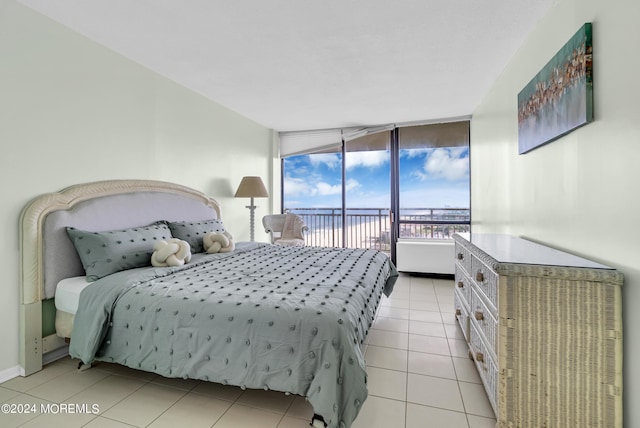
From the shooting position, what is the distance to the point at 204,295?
5.86 ft

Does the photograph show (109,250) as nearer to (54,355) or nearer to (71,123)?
(54,355)

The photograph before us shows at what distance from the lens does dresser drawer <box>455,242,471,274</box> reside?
2344 millimetres

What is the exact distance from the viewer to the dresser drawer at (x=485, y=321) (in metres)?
1.61

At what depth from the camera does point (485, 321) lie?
5.94 ft

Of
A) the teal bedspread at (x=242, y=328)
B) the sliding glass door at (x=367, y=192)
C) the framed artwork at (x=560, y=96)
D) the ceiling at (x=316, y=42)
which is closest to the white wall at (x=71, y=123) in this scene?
the ceiling at (x=316, y=42)

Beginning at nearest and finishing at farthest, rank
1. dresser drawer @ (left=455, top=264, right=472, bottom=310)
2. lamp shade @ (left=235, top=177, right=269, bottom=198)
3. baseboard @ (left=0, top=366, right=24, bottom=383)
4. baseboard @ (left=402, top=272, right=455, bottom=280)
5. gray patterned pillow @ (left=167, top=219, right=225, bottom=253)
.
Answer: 1. baseboard @ (left=0, top=366, right=24, bottom=383)
2. dresser drawer @ (left=455, top=264, right=472, bottom=310)
3. gray patterned pillow @ (left=167, top=219, right=225, bottom=253)
4. lamp shade @ (left=235, top=177, right=269, bottom=198)
5. baseboard @ (left=402, top=272, right=455, bottom=280)

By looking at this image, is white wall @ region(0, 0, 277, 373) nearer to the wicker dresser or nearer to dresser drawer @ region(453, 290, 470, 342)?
the wicker dresser

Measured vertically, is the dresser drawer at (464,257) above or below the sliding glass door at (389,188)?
below

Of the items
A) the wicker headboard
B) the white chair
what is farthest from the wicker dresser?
the white chair

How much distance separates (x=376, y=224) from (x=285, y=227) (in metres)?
1.85

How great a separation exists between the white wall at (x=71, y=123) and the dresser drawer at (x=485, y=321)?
2.93 m

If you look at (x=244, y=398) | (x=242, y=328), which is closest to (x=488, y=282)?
(x=242, y=328)

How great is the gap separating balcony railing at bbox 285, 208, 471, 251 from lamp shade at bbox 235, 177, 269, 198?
1.63 m

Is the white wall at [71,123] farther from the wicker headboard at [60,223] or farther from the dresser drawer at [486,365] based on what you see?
the dresser drawer at [486,365]
